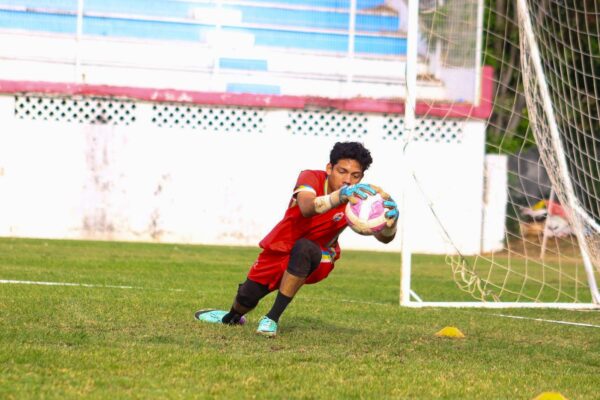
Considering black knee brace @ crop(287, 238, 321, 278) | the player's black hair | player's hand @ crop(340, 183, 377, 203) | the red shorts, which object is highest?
the player's black hair

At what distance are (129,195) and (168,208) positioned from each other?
2.20 ft

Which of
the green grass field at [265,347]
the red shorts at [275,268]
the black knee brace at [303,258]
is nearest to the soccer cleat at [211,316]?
the green grass field at [265,347]

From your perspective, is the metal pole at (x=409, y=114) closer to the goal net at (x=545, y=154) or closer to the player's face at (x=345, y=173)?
the goal net at (x=545, y=154)

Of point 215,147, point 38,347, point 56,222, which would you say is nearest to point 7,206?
point 56,222

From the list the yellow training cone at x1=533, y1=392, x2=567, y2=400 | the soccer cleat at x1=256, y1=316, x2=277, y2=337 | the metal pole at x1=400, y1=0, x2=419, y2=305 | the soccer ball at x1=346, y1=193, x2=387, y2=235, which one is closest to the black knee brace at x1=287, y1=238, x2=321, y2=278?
the soccer cleat at x1=256, y1=316, x2=277, y2=337

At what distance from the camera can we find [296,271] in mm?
6555

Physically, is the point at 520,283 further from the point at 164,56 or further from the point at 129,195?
the point at 164,56

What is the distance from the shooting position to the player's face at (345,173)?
6555 mm

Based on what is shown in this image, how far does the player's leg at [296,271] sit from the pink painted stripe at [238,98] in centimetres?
1070

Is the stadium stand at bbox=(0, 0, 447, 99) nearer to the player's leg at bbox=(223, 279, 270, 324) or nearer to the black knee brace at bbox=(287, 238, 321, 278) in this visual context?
the player's leg at bbox=(223, 279, 270, 324)

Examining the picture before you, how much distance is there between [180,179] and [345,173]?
Answer: 11.3 metres

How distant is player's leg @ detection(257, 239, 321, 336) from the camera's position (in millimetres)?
6531

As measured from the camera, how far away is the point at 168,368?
5.04 metres

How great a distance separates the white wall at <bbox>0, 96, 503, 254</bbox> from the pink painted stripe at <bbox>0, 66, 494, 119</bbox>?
205 mm
